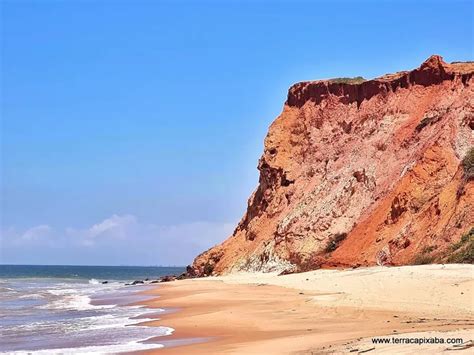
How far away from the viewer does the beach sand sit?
12.6 meters

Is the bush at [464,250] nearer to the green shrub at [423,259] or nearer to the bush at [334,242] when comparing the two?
the green shrub at [423,259]

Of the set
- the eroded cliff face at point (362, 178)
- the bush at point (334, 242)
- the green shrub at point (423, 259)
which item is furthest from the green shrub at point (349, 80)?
the green shrub at point (423, 259)

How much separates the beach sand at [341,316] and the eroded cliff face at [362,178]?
737 cm

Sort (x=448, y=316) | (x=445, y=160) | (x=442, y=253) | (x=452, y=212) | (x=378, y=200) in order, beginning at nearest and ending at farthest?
(x=448, y=316), (x=442, y=253), (x=452, y=212), (x=445, y=160), (x=378, y=200)

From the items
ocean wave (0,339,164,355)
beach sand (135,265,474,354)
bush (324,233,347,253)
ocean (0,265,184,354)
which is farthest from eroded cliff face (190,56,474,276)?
ocean wave (0,339,164,355)

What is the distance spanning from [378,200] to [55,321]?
2499cm

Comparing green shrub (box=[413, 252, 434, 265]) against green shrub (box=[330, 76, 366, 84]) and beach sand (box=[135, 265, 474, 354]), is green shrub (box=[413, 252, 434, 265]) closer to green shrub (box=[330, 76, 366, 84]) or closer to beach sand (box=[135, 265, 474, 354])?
beach sand (box=[135, 265, 474, 354])

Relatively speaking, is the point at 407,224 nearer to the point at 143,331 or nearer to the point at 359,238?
the point at 359,238

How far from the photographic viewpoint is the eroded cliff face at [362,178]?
3425 centimetres

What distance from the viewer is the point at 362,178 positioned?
4494 centimetres

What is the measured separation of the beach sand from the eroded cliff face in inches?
290

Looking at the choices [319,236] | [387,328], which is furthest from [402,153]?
[387,328]

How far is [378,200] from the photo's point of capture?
138 ft

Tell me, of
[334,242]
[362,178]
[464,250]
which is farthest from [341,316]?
[362,178]
